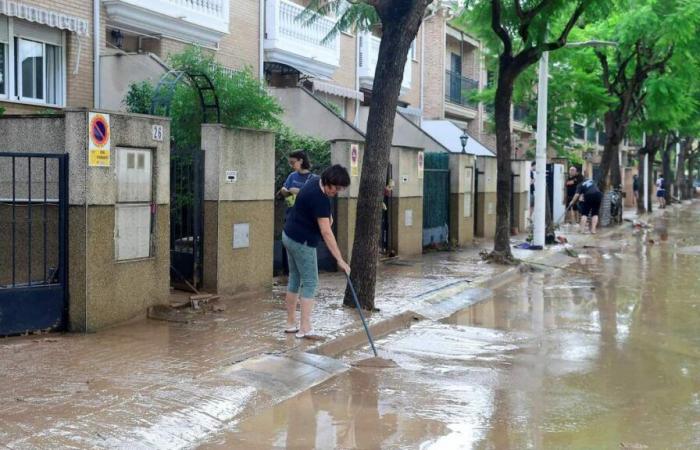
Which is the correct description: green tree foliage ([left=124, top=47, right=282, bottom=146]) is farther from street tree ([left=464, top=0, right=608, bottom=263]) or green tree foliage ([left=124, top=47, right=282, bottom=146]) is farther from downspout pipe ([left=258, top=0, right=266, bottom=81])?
downspout pipe ([left=258, top=0, right=266, bottom=81])

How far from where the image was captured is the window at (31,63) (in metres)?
13.6

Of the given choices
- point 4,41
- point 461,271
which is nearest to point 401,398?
point 461,271

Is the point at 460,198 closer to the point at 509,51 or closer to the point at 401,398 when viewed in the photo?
the point at 509,51

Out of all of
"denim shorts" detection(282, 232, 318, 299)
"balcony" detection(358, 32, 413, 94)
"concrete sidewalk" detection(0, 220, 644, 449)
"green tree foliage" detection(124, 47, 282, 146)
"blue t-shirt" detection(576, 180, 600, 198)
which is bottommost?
"concrete sidewalk" detection(0, 220, 644, 449)

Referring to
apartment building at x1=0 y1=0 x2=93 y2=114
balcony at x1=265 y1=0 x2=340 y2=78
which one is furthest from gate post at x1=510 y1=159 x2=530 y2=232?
apartment building at x1=0 y1=0 x2=93 y2=114

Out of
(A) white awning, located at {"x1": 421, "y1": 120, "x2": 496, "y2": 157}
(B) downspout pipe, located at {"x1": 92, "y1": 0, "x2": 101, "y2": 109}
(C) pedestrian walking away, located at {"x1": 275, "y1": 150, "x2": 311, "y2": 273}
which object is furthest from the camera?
(A) white awning, located at {"x1": 421, "y1": 120, "x2": 496, "y2": 157}

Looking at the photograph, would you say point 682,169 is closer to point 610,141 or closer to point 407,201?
point 610,141

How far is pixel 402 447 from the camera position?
552cm

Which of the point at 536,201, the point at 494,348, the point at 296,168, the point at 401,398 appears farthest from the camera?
the point at 536,201

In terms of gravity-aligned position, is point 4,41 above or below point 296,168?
above

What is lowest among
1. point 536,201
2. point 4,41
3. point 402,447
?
point 402,447

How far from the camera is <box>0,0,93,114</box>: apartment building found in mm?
13578

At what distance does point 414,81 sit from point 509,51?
12.4 metres

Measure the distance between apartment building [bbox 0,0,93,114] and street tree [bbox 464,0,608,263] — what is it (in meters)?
7.35
